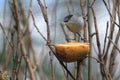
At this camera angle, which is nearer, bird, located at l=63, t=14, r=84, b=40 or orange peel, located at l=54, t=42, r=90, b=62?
orange peel, located at l=54, t=42, r=90, b=62

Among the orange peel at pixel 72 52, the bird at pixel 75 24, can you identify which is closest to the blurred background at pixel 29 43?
the bird at pixel 75 24

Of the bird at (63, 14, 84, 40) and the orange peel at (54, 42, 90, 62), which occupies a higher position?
the bird at (63, 14, 84, 40)

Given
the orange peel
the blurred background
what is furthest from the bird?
the orange peel

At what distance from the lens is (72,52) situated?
29.6 inches

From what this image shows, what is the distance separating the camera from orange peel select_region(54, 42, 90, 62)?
2.45 feet

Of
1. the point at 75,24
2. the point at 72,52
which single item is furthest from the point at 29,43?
the point at 72,52

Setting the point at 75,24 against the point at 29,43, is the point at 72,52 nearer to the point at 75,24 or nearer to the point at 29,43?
the point at 75,24

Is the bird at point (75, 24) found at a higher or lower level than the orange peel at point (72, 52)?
higher

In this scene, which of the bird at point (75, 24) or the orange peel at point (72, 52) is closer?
the orange peel at point (72, 52)

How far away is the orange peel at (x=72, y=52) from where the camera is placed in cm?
75

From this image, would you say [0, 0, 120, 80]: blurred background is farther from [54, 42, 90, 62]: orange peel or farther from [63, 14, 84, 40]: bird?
[54, 42, 90, 62]: orange peel

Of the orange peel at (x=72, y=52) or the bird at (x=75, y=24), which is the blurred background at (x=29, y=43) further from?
the orange peel at (x=72, y=52)

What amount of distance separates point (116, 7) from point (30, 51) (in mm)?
309

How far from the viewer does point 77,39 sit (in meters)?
1.08
